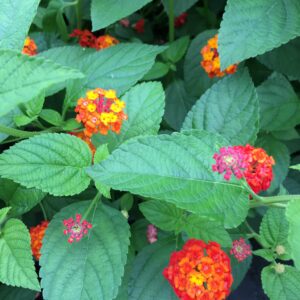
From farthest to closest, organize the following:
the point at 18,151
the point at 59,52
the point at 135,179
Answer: the point at 59,52 < the point at 18,151 < the point at 135,179

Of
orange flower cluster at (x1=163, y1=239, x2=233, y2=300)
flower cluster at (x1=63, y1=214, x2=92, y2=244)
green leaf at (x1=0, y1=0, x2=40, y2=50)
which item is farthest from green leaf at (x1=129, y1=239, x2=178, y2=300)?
green leaf at (x1=0, y1=0, x2=40, y2=50)

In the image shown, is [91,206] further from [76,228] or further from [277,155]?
[277,155]

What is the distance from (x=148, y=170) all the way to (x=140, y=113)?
0.33 m

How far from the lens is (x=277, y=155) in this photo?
5.38 feet

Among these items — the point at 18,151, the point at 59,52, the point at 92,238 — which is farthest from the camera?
the point at 59,52

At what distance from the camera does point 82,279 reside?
120 cm

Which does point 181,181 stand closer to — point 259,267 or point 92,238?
point 92,238

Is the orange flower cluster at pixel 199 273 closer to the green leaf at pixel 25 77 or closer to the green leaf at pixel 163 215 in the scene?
the green leaf at pixel 163 215

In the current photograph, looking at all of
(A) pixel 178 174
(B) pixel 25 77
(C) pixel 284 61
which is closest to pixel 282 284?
(A) pixel 178 174

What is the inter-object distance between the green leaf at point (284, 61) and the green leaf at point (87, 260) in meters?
0.80

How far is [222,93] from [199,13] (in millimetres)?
896

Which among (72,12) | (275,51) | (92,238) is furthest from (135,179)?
(72,12)

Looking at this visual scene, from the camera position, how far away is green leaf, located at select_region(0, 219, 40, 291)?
1112 millimetres

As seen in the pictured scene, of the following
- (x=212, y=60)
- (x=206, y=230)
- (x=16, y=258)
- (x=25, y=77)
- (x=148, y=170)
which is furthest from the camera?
(x=212, y=60)
